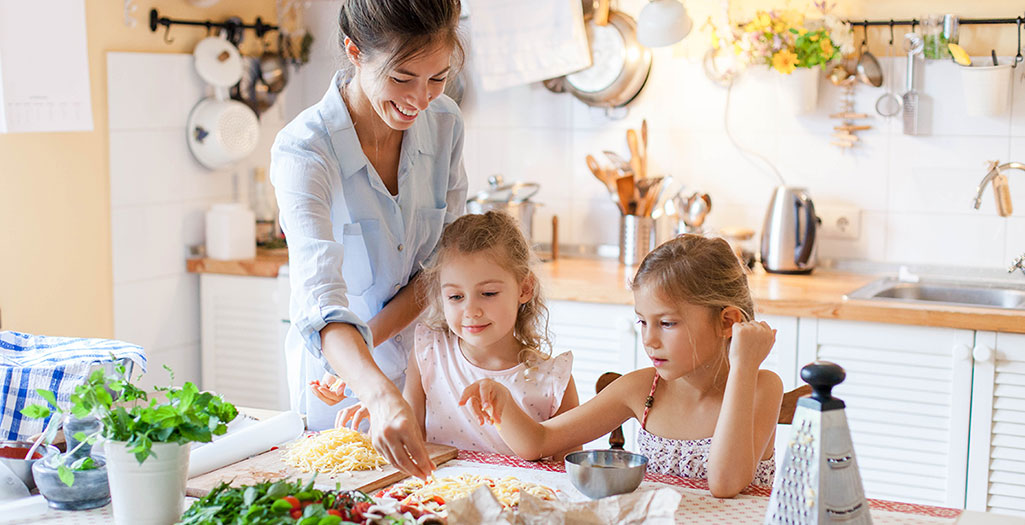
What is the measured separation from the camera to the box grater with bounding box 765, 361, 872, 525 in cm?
120

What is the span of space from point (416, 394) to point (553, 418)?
319mm

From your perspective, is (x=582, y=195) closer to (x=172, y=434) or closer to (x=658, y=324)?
(x=658, y=324)

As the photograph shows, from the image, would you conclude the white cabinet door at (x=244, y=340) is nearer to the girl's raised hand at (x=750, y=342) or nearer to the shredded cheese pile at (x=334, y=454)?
the shredded cheese pile at (x=334, y=454)

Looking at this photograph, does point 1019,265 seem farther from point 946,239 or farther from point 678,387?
point 678,387

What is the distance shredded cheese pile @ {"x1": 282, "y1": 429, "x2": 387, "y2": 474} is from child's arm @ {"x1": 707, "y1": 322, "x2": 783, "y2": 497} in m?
0.49

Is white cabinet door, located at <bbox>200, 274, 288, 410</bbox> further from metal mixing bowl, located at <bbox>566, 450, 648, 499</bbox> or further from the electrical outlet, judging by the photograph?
metal mixing bowl, located at <bbox>566, 450, 648, 499</bbox>

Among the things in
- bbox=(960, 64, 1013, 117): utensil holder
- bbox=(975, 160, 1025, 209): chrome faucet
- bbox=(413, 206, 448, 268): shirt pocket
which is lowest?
A: bbox=(413, 206, 448, 268): shirt pocket

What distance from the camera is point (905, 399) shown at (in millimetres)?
2643

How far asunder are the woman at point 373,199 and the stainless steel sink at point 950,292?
137 cm

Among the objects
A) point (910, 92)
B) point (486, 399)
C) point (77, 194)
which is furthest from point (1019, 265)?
point (77, 194)

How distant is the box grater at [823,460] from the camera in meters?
1.20

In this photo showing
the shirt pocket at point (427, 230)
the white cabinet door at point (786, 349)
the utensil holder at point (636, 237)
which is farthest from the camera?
the utensil holder at point (636, 237)

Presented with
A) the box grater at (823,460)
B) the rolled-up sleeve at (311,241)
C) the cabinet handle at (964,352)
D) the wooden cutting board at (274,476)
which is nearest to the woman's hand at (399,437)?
the wooden cutting board at (274,476)

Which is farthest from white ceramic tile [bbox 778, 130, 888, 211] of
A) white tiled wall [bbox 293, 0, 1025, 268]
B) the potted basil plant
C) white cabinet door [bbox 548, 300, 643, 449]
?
the potted basil plant
